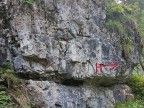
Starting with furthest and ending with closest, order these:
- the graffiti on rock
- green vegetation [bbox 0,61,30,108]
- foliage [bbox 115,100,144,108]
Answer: foliage [bbox 115,100,144,108] → the graffiti on rock → green vegetation [bbox 0,61,30,108]

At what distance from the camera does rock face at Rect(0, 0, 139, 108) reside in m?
10.6

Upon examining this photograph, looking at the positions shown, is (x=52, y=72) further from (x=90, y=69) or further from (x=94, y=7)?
(x=94, y=7)

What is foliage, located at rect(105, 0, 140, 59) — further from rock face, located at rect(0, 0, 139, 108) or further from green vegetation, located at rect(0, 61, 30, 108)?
green vegetation, located at rect(0, 61, 30, 108)

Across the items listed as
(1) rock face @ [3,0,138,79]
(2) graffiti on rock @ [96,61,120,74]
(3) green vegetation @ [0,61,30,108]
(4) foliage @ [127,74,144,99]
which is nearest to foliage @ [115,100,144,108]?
(4) foliage @ [127,74,144,99]

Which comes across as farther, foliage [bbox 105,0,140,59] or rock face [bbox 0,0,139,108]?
foliage [bbox 105,0,140,59]

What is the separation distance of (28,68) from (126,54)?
4.95 meters

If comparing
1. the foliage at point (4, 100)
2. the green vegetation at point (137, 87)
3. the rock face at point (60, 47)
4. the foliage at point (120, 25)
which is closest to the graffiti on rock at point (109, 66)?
the rock face at point (60, 47)

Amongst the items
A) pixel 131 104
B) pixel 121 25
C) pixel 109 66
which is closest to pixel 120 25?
pixel 121 25

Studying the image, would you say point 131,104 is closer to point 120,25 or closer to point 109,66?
point 109,66

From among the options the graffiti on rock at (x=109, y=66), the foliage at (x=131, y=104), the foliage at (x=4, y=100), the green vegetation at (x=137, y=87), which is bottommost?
the foliage at (x=131, y=104)

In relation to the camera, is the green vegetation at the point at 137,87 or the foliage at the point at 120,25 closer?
the foliage at the point at 120,25

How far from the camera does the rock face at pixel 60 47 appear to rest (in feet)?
34.8

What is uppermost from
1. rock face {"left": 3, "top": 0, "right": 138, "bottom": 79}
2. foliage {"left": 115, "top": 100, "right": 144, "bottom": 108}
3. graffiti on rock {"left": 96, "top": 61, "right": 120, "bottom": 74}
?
rock face {"left": 3, "top": 0, "right": 138, "bottom": 79}

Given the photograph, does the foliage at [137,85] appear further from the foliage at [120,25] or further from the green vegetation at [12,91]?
Result: the green vegetation at [12,91]
